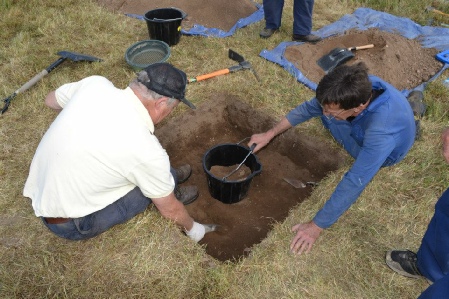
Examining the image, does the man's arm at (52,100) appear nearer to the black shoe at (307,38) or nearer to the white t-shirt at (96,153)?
the white t-shirt at (96,153)

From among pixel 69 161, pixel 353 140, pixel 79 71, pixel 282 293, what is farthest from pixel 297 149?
pixel 79 71

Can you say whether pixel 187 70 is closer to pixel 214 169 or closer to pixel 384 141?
pixel 214 169

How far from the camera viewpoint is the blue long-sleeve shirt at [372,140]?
91.4 inches

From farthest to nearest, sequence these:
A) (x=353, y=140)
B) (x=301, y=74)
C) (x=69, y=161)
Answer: (x=301, y=74) < (x=353, y=140) < (x=69, y=161)

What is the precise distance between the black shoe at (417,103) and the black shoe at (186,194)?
2442 millimetres

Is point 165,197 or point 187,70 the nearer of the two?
point 165,197

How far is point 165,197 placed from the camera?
2143 mm

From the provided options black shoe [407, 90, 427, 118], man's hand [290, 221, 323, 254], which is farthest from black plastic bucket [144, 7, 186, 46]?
man's hand [290, 221, 323, 254]

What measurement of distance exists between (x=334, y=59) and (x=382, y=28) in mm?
1324

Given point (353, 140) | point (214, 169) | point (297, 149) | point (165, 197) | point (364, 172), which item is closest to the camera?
point (165, 197)

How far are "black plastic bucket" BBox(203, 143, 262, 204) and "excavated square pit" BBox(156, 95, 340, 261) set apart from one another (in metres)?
0.18

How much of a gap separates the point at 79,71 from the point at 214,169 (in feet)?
7.07

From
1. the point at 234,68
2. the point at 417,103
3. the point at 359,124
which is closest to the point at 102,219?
the point at 359,124

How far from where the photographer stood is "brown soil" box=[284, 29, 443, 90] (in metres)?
4.31
